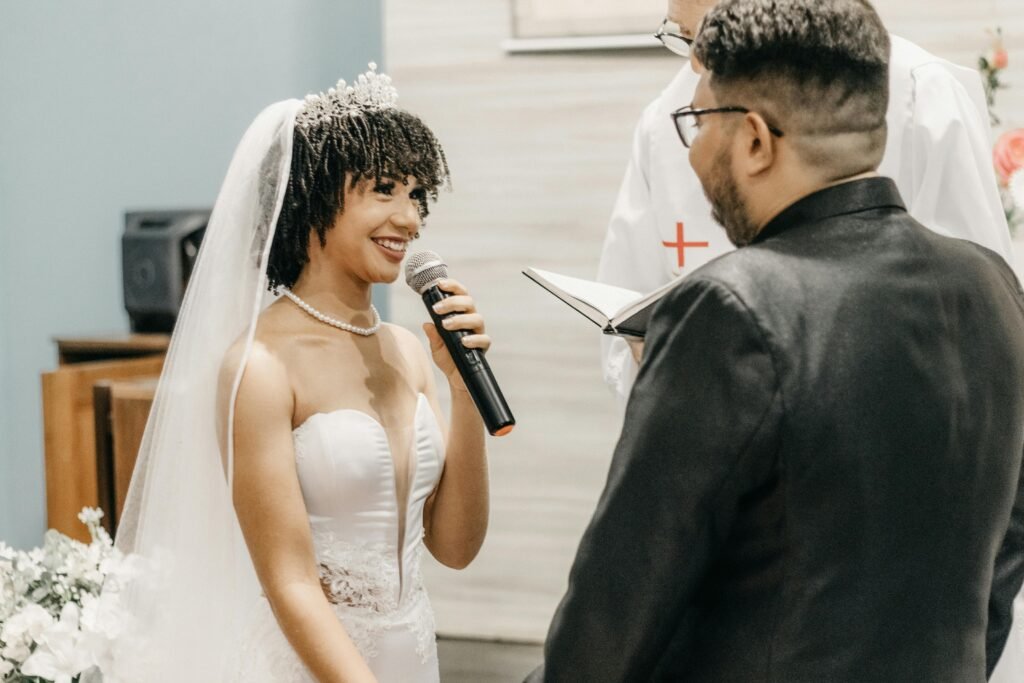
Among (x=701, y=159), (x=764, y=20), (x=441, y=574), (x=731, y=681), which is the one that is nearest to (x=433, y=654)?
(x=731, y=681)

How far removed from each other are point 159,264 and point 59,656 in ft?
9.18

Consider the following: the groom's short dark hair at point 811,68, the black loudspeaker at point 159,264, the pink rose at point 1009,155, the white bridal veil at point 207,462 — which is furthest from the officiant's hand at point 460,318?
the black loudspeaker at point 159,264

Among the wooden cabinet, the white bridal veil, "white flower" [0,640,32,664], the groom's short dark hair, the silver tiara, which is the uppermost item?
the groom's short dark hair

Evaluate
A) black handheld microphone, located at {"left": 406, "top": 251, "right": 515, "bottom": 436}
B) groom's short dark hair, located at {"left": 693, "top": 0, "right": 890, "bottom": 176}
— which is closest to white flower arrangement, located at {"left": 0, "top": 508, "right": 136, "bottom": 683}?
black handheld microphone, located at {"left": 406, "top": 251, "right": 515, "bottom": 436}

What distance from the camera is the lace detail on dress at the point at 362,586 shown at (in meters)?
1.75

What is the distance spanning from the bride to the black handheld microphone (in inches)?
0.9

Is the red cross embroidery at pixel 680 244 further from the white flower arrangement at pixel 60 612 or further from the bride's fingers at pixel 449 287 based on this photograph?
the white flower arrangement at pixel 60 612

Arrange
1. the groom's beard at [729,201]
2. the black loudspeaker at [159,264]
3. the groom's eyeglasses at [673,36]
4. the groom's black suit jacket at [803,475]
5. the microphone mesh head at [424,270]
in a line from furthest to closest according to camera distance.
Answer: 1. the black loudspeaker at [159,264]
2. the groom's eyeglasses at [673,36]
3. the microphone mesh head at [424,270]
4. the groom's beard at [729,201]
5. the groom's black suit jacket at [803,475]

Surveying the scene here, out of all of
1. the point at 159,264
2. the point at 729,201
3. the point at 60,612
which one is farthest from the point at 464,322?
the point at 159,264

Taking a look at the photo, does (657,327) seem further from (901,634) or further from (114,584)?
(114,584)

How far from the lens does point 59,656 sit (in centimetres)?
171

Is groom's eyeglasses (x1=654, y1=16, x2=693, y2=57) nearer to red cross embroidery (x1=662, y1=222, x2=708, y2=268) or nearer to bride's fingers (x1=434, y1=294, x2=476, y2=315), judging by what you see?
red cross embroidery (x1=662, y1=222, x2=708, y2=268)

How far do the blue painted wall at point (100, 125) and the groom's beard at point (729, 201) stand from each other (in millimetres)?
3757

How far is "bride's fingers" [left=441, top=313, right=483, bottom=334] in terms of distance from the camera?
1.66 metres
